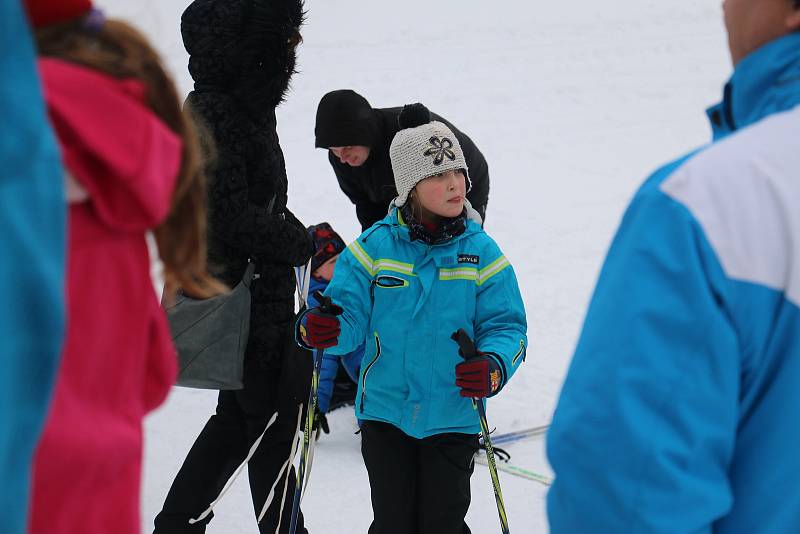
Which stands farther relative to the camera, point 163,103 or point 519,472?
point 519,472

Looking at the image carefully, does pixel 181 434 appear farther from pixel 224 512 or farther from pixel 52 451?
pixel 52 451

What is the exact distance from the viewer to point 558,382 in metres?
5.40

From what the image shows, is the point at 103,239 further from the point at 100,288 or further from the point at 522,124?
the point at 522,124

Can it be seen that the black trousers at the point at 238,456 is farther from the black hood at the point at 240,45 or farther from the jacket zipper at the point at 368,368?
the black hood at the point at 240,45

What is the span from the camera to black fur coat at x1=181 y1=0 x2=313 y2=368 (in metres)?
3.10

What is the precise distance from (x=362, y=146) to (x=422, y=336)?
132cm

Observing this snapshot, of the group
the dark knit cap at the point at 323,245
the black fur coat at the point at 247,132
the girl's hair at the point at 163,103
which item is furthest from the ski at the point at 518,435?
the girl's hair at the point at 163,103

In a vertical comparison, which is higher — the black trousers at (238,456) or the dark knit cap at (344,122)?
the dark knit cap at (344,122)

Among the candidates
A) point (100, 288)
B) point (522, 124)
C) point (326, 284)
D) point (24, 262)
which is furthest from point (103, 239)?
point (522, 124)

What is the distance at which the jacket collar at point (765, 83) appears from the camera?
1.33m

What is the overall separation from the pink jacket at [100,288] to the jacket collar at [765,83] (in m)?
0.86

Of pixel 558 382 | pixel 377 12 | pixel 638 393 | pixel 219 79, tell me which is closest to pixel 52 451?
pixel 638 393

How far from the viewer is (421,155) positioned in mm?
3240

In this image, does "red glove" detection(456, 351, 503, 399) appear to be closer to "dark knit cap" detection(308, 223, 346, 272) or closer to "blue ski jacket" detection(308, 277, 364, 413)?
"blue ski jacket" detection(308, 277, 364, 413)
